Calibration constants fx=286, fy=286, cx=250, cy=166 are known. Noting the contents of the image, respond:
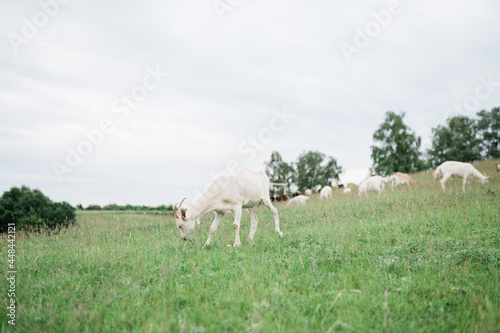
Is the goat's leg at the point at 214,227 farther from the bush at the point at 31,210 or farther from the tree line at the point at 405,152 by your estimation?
the tree line at the point at 405,152

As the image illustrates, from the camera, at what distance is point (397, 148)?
55.0 m

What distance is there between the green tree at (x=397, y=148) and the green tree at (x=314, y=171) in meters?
12.7

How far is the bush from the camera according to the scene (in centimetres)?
1741

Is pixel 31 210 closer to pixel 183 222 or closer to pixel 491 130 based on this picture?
pixel 183 222

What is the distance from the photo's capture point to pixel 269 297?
4.42 meters

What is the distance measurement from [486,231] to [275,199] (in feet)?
90.9

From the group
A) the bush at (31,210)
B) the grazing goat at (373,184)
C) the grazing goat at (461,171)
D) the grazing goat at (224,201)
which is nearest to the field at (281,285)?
the grazing goat at (224,201)

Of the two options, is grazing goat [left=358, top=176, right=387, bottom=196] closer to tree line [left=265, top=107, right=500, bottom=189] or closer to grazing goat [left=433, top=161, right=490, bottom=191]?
grazing goat [left=433, top=161, right=490, bottom=191]

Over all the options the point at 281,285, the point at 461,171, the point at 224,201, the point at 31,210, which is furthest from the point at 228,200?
the point at 461,171

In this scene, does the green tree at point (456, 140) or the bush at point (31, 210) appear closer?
the bush at point (31, 210)

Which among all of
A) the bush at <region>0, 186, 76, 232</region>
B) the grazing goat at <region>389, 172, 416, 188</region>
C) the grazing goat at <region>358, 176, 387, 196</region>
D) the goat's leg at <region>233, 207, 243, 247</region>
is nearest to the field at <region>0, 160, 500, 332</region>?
the goat's leg at <region>233, 207, 243, 247</region>

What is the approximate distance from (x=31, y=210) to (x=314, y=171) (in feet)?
185

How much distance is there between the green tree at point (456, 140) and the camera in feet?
192

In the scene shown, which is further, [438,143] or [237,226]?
[438,143]
